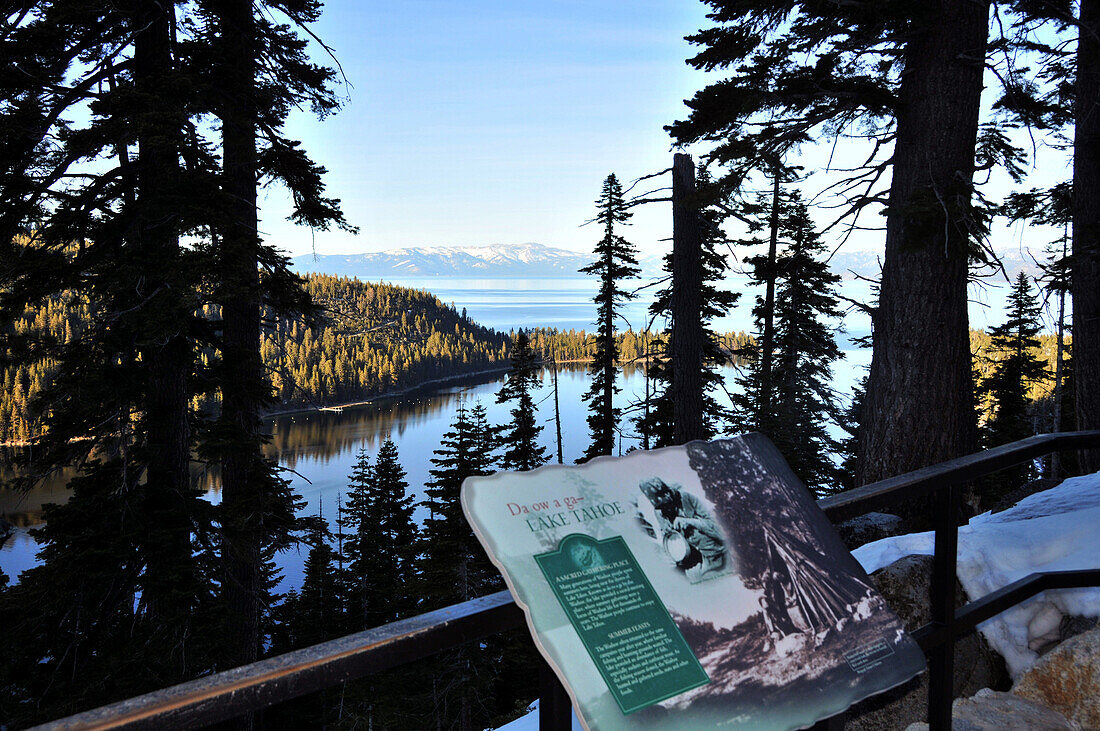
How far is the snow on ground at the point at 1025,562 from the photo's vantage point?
10.9ft

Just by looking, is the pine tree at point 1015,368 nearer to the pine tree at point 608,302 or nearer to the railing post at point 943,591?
the pine tree at point 608,302

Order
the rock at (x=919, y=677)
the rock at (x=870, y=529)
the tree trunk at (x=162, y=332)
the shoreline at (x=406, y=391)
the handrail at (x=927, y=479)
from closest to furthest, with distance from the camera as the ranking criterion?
the handrail at (x=927, y=479), the rock at (x=919, y=677), the rock at (x=870, y=529), the tree trunk at (x=162, y=332), the shoreline at (x=406, y=391)

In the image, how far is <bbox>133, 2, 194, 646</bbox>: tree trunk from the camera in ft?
29.7

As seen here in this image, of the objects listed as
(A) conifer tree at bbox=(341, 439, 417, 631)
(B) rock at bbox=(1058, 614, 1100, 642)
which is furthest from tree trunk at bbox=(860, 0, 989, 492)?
(A) conifer tree at bbox=(341, 439, 417, 631)

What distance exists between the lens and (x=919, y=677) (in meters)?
3.61

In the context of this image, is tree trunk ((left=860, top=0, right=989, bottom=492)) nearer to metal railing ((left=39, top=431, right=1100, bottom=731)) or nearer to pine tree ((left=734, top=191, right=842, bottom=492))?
metal railing ((left=39, top=431, right=1100, bottom=731))

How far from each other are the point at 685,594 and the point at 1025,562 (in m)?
2.83

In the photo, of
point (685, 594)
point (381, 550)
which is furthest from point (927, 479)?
point (381, 550)

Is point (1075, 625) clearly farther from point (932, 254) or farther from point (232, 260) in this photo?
point (232, 260)

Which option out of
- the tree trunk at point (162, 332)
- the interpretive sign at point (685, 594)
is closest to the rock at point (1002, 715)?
the interpretive sign at point (685, 594)

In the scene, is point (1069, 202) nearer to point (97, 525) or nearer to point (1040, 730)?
point (1040, 730)

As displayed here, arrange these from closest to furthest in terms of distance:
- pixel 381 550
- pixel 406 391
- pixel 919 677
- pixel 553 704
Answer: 1. pixel 553 704
2. pixel 919 677
3. pixel 381 550
4. pixel 406 391

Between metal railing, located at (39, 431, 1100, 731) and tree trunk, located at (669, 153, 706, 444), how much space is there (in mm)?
10122

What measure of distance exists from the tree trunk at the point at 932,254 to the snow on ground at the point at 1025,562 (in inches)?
124
